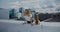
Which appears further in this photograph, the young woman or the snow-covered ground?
the young woman

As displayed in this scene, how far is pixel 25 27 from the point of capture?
5.69ft

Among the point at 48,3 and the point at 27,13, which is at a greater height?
the point at 48,3

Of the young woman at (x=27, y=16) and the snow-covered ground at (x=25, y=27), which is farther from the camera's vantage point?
the young woman at (x=27, y=16)

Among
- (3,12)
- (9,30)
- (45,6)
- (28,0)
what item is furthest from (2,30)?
(45,6)

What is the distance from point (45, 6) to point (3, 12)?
2.38ft

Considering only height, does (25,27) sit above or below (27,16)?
below

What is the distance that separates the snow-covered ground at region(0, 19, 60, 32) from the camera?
162cm

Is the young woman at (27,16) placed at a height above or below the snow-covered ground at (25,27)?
above

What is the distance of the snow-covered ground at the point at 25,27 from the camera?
162cm

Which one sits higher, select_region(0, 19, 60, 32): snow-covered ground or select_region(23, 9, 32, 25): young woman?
select_region(23, 9, 32, 25): young woman

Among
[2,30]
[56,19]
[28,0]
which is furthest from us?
[2,30]

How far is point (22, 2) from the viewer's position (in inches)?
69.1

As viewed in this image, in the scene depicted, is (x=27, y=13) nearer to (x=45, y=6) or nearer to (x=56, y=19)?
(x=45, y=6)

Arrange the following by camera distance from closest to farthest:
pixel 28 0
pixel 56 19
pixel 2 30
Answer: pixel 56 19 → pixel 28 0 → pixel 2 30
